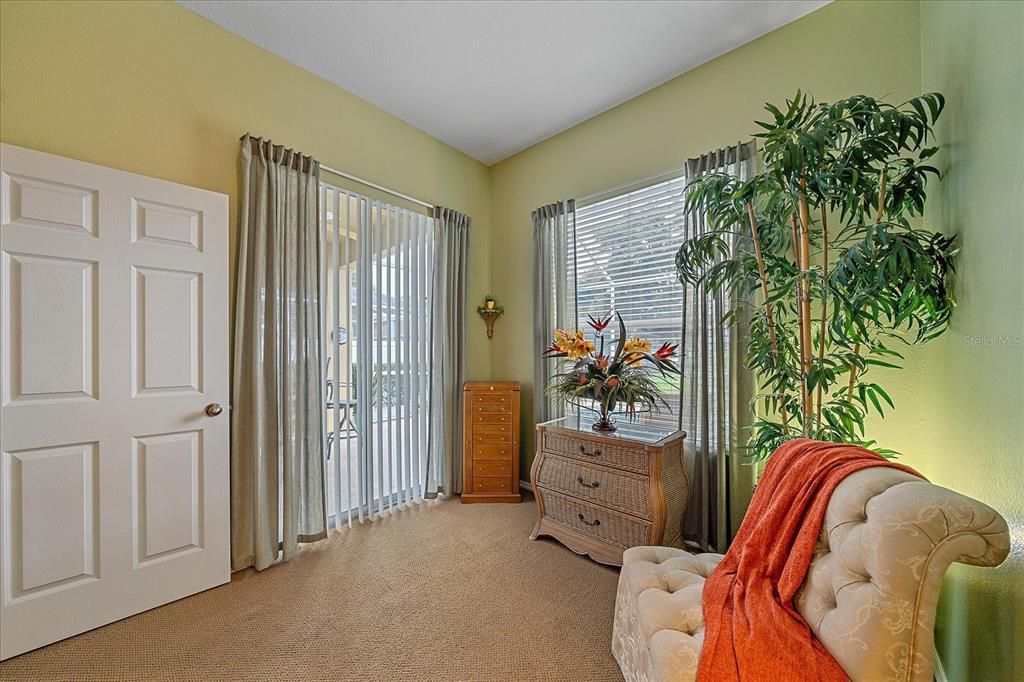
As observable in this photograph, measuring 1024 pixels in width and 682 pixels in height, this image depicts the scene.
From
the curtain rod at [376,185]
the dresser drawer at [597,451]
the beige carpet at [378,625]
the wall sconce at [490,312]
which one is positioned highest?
the curtain rod at [376,185]

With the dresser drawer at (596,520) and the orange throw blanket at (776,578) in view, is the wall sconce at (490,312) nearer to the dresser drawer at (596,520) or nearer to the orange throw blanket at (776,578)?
the dresser drawer at (596,520)

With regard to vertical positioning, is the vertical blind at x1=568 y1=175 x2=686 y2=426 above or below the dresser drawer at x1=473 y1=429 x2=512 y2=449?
above

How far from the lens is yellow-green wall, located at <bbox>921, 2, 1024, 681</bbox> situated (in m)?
0.99

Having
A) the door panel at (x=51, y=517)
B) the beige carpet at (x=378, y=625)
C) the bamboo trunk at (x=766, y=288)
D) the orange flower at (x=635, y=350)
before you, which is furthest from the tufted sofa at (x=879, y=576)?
the door panel at (x=51, y=517)

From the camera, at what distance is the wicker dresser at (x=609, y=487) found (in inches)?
84.8

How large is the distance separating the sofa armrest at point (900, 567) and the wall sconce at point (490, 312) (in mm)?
2916

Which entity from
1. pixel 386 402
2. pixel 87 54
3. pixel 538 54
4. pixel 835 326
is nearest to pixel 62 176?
pixel 87 54

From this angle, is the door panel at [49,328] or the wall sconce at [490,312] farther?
the wall sconce at [490,312]

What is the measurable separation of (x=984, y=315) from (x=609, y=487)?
5.36 ft

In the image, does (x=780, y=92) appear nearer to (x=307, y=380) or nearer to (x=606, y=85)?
(x=606, y=85)

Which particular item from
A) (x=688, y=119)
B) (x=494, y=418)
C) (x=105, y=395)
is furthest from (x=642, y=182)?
(x=105, y=395)

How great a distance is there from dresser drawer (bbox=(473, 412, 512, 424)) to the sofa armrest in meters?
2.36

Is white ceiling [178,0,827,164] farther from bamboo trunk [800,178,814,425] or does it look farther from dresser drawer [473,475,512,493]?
dresser drawer [473,475,512,493]

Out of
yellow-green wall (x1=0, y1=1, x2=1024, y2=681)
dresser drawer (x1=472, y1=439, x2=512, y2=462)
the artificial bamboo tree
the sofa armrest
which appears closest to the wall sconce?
yellow-green wall (x1=0, y1=1, x2=1024, y2=681)
